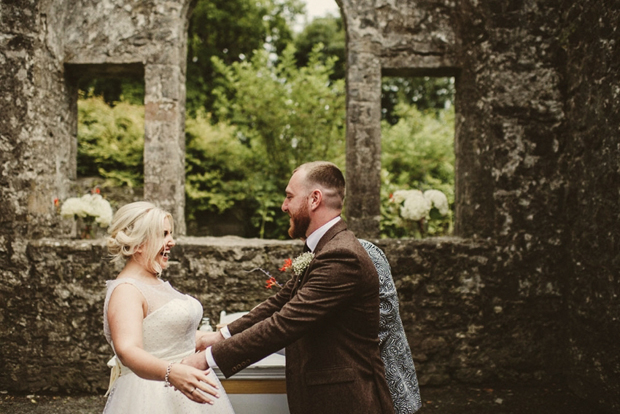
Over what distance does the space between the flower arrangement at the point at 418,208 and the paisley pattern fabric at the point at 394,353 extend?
83.9 inches

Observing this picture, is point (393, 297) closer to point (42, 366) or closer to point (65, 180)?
point (42, 366)

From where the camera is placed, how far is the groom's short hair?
2.20 m

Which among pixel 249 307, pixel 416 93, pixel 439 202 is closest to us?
pixel 249 307

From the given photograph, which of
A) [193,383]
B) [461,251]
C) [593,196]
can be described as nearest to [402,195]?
[461,251]

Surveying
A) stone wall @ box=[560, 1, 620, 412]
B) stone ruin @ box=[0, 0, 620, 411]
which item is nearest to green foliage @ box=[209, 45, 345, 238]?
stone ruin @ box=[0, 0, 620, 411]

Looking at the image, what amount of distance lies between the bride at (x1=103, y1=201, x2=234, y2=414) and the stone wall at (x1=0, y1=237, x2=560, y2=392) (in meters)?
1.86

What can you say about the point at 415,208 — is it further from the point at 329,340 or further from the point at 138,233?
the point at 138,233

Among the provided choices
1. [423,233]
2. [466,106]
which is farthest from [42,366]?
[466,106]

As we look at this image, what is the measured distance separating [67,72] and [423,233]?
3917mm

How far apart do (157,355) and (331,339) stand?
81 centimetres

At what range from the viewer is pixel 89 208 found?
171 inches

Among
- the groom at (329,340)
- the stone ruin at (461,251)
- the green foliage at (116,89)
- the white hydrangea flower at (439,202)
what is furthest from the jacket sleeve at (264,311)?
the green foliage at (116,89)

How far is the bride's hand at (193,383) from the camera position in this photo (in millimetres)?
1899

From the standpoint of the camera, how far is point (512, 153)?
14.1 feet
